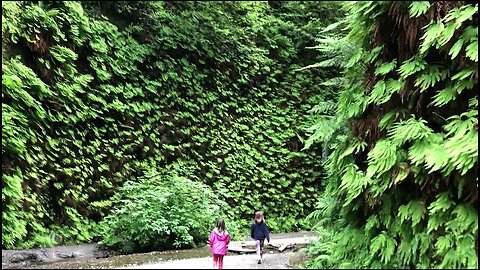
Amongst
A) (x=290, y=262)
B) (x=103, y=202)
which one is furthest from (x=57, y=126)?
(x=290, y=262)

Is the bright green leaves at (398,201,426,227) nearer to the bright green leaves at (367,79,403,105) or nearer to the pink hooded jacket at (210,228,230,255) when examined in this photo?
the bright green leaves at (367,79,403,105)

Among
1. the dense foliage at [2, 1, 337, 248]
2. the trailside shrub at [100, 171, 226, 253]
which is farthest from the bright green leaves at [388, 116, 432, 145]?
the dense foliage at [2, 1, 337, 248]

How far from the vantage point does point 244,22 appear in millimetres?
17281

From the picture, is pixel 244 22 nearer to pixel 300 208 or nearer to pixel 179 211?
pixel 300 208

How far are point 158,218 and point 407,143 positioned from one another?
495 cm

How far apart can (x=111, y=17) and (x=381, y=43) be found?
901 centimetres

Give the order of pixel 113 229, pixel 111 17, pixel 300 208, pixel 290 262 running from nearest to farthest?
pixel 290 262
pixel 113 229
pixel 111 17
pixel 300 208

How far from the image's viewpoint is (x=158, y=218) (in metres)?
8.82

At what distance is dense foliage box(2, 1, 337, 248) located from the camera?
29.2ft

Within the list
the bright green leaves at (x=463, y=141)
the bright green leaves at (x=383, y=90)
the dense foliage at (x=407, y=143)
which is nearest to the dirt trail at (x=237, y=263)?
the dense foliage at (x=407, y=143)

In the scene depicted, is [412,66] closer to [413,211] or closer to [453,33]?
[453,33]

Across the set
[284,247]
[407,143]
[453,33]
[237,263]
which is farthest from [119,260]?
[453,33]

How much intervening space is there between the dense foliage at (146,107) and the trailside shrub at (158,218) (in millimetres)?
397

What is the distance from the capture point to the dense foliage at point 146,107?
29.2 feet
